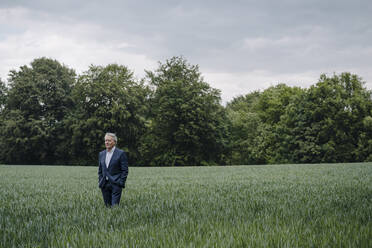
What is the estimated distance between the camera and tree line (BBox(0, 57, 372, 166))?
47844 millimetres

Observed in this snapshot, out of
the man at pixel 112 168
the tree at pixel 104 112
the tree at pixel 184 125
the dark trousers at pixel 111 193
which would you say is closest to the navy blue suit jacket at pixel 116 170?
the man at pixel 112 168

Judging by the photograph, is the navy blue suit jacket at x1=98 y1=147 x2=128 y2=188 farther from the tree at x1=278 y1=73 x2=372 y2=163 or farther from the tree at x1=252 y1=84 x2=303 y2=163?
the tree at x1=252 y1=84 x2=303 y2=163

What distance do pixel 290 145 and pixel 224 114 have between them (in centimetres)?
1295

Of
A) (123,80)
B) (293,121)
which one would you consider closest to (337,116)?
(293,121)

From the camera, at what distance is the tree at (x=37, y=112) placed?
48.0 metres

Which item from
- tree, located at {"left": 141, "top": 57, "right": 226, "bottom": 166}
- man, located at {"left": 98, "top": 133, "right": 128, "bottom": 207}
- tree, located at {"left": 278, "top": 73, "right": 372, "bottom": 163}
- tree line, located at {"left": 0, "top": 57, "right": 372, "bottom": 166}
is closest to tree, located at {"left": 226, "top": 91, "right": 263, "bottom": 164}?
tree line, located at {"left": 0, "top": 57, "right": 372, "bottom": 166}

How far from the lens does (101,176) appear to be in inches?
275

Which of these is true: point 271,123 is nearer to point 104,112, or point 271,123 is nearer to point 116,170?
point 104,112

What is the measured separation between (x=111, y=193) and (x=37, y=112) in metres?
49.9

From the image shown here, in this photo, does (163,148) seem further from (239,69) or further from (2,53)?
(2,53)

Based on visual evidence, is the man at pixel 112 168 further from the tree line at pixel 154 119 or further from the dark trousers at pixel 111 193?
the tree line at pixel 154 119

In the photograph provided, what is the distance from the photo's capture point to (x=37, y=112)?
5084cm

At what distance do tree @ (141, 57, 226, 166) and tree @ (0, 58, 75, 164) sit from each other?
608 inches

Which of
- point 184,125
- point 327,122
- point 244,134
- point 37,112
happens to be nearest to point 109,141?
point 184,125
